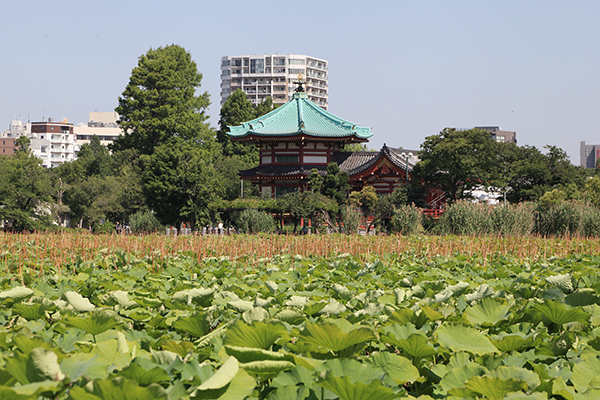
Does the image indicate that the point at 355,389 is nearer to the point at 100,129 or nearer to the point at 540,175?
the point at 540,175

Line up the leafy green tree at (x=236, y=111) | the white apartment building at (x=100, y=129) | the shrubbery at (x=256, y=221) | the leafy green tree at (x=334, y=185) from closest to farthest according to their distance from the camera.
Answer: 1. the shrubbery at (x=256, y=221)
2. the leafy green tree at (x=334, y=185)
3. the leafy green tree at (x=236, y=111)
4. the white apartment building at (x=100, y=129)

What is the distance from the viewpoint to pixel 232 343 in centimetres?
208

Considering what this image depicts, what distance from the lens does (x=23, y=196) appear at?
78.6 ft

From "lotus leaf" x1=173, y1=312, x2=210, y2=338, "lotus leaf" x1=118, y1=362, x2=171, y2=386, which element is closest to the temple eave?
"lotus leaf" x1=173, y1=312, x2=210, y2=338

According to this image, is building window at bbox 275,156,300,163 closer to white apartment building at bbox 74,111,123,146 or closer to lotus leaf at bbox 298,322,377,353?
lotus leaf at bbox 298,322,377,353

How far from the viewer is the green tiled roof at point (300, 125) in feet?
85.0

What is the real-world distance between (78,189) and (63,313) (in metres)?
32.8

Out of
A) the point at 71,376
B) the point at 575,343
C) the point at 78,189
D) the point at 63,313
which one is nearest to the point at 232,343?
the point at 71,376

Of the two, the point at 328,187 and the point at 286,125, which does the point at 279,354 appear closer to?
the point at 328,187

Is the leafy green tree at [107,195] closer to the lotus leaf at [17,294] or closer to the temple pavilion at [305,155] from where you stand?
the temple pavilion at [305,155]

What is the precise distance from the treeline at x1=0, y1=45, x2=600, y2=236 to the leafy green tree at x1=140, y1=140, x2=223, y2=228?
0.14ft

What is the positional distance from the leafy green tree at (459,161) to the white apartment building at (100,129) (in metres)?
71.5

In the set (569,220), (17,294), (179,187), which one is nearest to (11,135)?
(179,187)

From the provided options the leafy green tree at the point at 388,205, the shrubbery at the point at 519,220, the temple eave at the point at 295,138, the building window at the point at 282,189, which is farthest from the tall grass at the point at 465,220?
the building window at the point at 282,189
